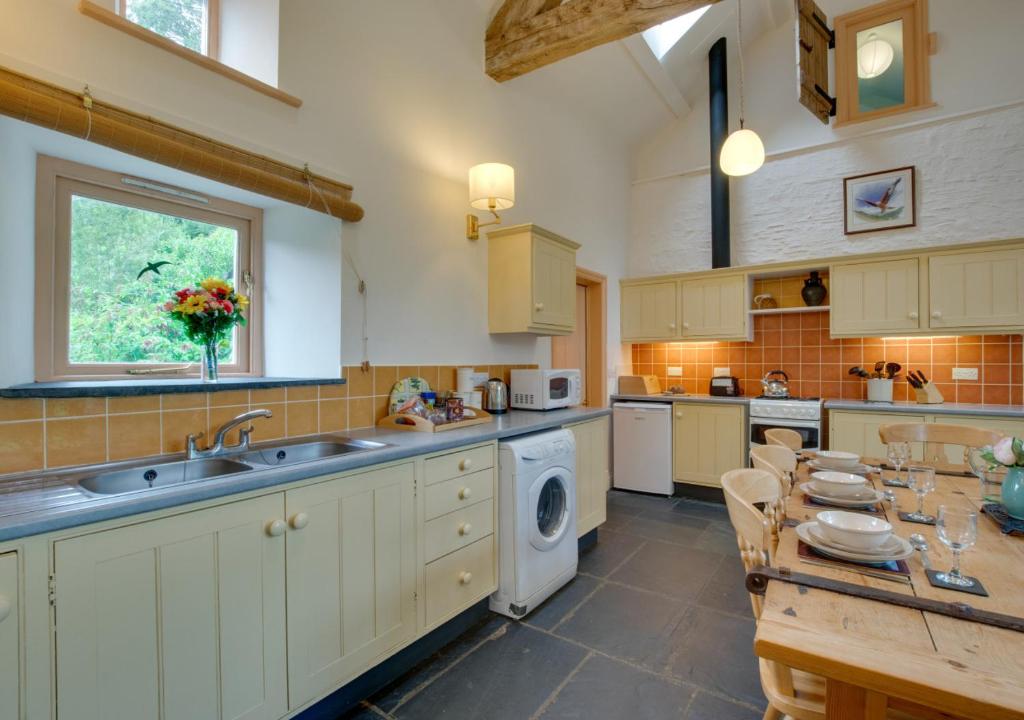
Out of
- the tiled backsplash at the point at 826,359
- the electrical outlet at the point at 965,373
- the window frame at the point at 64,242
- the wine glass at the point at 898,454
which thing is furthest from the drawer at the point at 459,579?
the electrical outlet at the point at 965,373

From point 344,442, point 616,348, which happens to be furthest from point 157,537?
point 616,348

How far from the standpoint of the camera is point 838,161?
426 cm

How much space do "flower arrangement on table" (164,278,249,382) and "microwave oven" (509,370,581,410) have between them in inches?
69.0

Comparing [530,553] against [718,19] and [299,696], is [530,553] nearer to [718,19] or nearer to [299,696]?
[299,696]

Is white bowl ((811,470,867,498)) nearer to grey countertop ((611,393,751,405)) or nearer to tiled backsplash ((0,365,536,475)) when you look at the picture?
tiled backsplash ((0,365,536,475))

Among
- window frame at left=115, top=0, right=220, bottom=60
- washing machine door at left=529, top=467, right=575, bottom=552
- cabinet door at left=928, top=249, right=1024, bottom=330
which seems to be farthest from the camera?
cabinet door at left=928, top=249, right=1024, bottom=330

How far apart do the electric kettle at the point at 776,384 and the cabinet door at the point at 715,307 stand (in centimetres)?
45

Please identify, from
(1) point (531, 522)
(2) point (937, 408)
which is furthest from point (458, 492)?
(2) point (937, 408)

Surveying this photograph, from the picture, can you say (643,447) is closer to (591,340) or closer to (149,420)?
(591,340)

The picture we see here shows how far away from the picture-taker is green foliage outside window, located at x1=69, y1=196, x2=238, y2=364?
1.83 meters

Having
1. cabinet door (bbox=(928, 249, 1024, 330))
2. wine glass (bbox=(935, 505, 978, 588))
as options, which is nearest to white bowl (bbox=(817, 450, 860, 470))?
wine glass (bbox=(935, 505, 978, 588))

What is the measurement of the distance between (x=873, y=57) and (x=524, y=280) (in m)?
3.68

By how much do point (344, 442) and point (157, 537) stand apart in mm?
879

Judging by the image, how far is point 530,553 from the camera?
2.45 m
